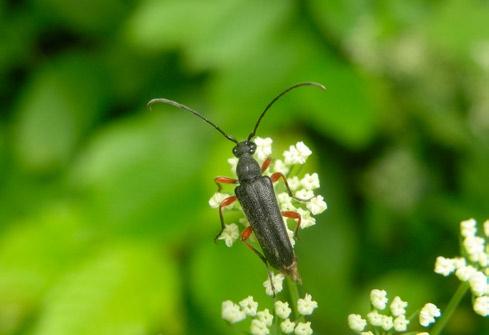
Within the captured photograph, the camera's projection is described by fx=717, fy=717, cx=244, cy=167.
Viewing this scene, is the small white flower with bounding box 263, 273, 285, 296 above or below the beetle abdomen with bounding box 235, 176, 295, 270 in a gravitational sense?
below

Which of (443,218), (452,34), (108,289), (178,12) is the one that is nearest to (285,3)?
(178,12)

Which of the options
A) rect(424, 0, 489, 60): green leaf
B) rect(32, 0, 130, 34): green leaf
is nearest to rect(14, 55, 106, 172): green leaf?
rect(32, 0, 130, 34): green leaf

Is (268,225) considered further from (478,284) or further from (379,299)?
(478,284)

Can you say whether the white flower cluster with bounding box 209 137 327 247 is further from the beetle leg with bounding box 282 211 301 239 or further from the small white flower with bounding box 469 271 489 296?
the small white flower with bounding box 469 271 489 296

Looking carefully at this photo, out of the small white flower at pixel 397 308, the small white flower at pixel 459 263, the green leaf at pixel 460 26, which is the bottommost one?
the small white flower at pixel 397 308

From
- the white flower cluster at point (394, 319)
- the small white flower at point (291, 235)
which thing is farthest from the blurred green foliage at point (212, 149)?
the white flower cluster at point (394, 319)

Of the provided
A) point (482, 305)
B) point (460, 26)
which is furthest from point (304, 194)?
point (460, 26)

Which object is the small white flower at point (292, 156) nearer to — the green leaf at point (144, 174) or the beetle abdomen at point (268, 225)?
the beetle abdomen at point (268, 225)
